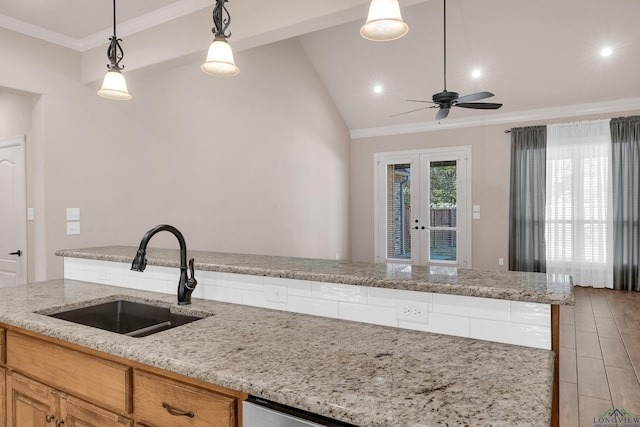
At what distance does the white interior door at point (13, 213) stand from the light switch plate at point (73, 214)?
552 mm

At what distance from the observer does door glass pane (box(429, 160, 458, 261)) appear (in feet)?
23.8

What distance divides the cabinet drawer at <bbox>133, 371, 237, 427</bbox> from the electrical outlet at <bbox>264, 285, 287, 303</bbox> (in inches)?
22.6

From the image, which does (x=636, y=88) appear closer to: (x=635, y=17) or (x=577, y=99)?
(x=577, y=99)

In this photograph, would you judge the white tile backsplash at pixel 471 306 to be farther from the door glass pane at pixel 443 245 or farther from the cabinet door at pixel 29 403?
the door glass pane at pixel 443 245

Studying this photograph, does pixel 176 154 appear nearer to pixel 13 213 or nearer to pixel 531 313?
pixel 13 213

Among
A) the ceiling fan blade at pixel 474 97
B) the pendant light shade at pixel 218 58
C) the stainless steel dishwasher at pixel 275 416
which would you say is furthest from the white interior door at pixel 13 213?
the ceiling fan blade at pixel 474 97

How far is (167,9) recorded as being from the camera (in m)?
2.97

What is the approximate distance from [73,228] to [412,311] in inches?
124

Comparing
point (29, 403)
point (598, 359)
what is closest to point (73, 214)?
point (29, 403)

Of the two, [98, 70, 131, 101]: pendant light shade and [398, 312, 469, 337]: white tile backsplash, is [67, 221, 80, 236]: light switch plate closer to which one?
[98, 70, 131, 101]: pendant light shade

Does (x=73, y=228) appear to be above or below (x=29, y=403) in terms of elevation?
above

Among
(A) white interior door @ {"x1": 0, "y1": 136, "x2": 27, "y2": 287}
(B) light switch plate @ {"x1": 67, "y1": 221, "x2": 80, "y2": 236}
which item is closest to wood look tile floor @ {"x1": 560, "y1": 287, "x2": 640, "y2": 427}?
(B) light switch plate @ {"x1": 67, "y1": 221, "x2": 80, "y2": 236}

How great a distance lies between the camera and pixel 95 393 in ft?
4.50

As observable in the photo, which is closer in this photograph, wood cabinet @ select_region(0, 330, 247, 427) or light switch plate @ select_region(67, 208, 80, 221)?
wood cabinet @ select_region(0, 330, 247, 427)
